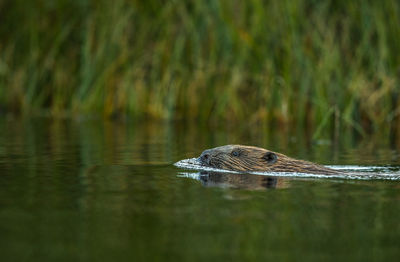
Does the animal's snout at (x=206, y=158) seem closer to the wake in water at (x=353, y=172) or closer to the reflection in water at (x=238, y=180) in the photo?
the wake in water at (x=353, y=172)

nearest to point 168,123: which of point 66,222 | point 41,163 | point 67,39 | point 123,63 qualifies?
point 123,63

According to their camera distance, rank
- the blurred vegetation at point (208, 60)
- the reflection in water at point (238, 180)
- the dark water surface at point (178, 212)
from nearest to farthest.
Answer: the dark water surface at point (178, 212)
the reflection in water at point (238, 180)
the blurred vegetation at point (208, 60)

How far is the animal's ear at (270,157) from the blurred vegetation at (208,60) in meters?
3.48

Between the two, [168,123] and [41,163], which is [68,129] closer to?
[168,123]

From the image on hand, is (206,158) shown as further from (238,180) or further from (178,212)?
(178,212)

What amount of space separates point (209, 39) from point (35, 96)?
386cm

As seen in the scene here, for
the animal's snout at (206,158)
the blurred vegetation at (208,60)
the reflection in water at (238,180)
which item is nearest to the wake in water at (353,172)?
the animal's snout at (206,158)

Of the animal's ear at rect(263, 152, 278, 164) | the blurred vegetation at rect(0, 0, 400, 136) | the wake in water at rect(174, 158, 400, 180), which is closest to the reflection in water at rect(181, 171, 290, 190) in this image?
the wake in water at rect(174, 158, 400, 180)

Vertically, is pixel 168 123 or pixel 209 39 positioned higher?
pixel 209 39

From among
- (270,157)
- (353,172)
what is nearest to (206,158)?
(270,157)

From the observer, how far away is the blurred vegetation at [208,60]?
11.9m

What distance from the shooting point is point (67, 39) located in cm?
1491

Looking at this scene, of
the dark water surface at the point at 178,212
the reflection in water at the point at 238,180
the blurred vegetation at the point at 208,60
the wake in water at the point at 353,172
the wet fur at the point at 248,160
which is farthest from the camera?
the blurred vegetation at the point at 208,60

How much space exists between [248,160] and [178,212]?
110 inches
